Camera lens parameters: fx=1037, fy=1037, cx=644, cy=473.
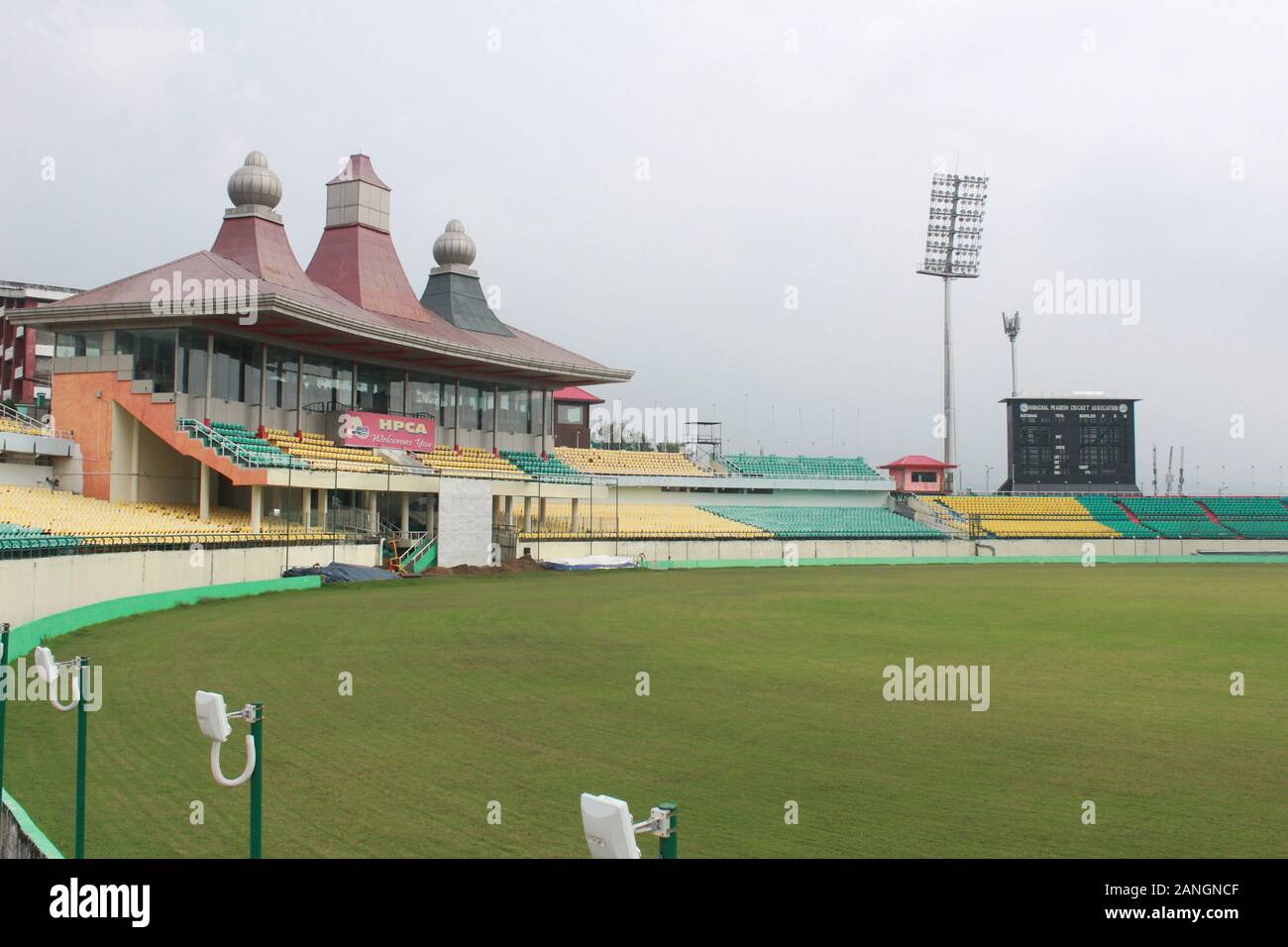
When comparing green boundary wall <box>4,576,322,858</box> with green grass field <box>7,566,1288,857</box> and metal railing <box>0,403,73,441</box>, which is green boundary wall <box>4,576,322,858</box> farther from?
metal railing <box>0,403,73,441</box>

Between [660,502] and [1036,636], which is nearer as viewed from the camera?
[1036,636]

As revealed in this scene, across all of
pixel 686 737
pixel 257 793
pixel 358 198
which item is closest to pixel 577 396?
pixel 358 198

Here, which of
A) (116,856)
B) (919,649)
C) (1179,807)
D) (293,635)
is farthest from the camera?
(293,635)

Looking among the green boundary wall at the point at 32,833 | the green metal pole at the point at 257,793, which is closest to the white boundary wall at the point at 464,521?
the green boundary wall at the point at 32,833

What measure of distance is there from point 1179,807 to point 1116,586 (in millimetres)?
27007

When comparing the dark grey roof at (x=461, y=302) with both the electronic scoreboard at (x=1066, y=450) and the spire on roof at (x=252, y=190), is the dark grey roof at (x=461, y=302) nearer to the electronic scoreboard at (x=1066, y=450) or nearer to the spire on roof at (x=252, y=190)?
the spire on roof at (x=252, y=190)

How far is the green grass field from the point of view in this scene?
7.50 meters

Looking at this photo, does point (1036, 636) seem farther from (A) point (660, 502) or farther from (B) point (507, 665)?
(A) point (660, 502)

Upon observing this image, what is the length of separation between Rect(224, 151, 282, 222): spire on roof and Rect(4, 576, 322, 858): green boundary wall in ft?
59.1

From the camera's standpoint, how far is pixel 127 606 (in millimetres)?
21672

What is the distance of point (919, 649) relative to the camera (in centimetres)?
1761

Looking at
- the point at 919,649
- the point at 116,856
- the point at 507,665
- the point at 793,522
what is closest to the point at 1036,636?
the point at 919,649

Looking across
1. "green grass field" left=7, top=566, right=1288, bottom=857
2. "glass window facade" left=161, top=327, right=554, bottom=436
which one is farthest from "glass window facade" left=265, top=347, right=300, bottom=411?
"green grass field" left=7, top=566, right=1288, bottom=857

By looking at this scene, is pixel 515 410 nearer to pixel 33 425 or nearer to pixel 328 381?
pixel 328 381
